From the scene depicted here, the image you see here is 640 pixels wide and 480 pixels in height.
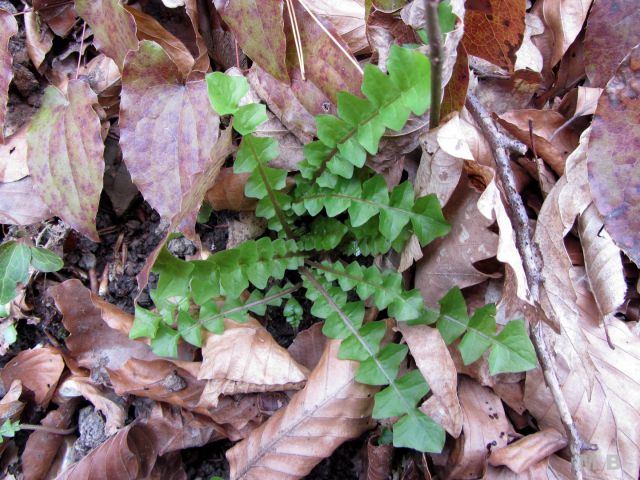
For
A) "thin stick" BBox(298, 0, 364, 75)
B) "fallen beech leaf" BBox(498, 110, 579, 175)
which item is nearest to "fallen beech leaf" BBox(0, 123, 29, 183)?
"thin stick" BBox(298, 0, 364, 75)

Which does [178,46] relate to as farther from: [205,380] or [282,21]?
[205,380]

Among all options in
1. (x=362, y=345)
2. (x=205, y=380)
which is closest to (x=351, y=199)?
(x=362, y=345)

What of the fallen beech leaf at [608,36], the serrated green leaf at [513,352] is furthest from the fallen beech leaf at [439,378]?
the fallen beech leaf at [608,36]

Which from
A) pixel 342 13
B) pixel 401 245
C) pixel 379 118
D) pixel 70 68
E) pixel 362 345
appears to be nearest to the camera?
pixel 379 118

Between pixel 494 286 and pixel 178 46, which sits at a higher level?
pixel 178 46

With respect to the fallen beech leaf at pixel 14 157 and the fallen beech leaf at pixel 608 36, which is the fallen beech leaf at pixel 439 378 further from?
the fallen beech leaf at pixel 14 157
